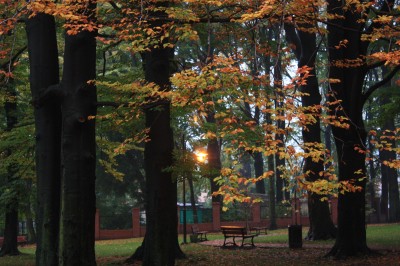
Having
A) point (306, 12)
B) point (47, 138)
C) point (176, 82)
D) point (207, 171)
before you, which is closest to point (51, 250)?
point (47, 138)

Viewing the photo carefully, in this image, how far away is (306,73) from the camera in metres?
8.23

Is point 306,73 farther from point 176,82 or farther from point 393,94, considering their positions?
point 393,94

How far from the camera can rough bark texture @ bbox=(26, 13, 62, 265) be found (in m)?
10.2

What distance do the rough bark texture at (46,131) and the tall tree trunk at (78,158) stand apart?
1.57 feet

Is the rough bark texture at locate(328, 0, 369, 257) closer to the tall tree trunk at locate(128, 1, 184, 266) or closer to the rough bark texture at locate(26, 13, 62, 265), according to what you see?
the tall tree trunk at locate(128, 1, 184, 266)

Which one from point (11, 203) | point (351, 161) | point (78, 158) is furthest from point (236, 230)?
point (78, 158)

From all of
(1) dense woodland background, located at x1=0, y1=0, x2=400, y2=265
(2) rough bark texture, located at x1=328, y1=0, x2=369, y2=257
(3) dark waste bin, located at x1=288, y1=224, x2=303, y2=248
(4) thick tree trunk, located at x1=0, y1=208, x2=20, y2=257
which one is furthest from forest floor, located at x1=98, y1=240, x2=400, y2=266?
(4) thick tree trunk, located at x1=0, y1=208, x2=20, y2=257

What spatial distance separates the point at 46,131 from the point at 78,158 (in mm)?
1861

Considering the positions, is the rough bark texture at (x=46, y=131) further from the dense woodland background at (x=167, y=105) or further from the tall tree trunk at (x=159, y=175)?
the tall tree trunk at (x=159, y=175)

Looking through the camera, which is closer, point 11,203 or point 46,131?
point 46,131

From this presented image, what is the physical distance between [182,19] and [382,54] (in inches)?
134

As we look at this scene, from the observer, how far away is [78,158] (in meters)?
9.20

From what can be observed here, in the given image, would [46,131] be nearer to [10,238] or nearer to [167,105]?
[167,105]

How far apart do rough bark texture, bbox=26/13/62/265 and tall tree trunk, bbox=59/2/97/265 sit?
480mm
